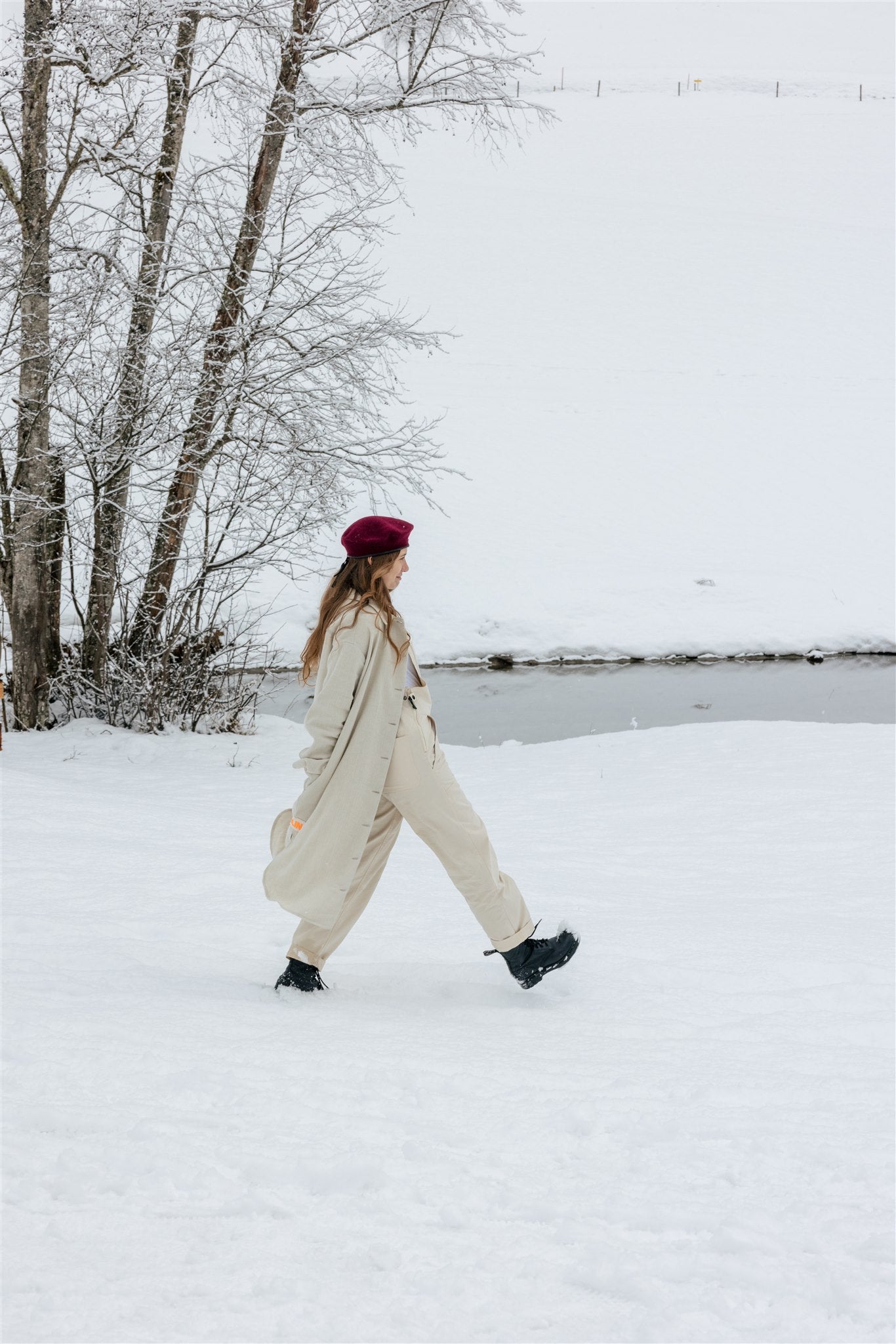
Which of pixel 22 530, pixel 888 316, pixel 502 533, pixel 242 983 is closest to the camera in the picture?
pixel 242 983

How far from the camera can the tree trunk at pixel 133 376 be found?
25.1ft

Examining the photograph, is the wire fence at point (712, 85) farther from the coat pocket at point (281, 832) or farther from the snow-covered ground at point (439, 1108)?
the coat pocket at point (281, 832)

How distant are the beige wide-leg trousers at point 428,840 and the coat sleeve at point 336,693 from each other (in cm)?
18

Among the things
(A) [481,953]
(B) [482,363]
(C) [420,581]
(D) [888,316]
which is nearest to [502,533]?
(C) [420,581]

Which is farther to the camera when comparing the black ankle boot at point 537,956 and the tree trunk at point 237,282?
the tree trunk at point 237,282

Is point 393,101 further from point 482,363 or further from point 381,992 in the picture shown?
point 482,363

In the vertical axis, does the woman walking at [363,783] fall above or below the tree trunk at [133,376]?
below

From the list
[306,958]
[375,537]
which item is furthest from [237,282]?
[306,958]

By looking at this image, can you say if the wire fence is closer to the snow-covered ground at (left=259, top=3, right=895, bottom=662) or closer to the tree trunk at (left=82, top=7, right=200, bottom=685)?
the snow-covered ground at (left=259, top=3, right=895, bottom=662)

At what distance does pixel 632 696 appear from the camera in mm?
11727

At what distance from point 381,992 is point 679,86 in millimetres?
49086

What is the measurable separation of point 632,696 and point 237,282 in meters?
6.13

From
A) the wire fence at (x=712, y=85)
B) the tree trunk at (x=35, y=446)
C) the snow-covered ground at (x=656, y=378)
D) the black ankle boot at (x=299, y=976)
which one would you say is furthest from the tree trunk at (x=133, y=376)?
the wire fence at (x=712, y=85)

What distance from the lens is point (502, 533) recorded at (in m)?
17.0
